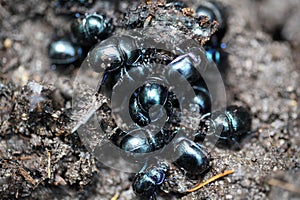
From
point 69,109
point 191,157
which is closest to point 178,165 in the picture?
point 191,157

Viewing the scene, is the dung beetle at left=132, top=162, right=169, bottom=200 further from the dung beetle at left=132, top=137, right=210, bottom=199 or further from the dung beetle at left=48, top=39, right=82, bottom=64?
the dung beetle at left=48, top=39, right=82, bottom=64

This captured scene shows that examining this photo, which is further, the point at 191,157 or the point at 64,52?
the point at 64,52

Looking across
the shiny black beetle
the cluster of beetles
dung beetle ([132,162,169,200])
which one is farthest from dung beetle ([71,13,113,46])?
dung beetle ([132,162,169,200])

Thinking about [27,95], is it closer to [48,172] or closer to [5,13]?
[48,172]

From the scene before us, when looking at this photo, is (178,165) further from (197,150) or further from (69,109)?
(69,109)

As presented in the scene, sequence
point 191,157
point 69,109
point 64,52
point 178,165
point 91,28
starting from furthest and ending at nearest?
point 64,52 → point 91,28 → point 69,109 → point 178,165 → point 191,157
